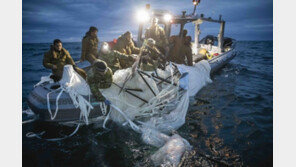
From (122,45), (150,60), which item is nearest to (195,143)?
(150,60)

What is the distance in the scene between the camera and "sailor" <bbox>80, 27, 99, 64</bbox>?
5.73 metres

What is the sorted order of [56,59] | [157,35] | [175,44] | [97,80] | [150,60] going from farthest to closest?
1. [157,35]
2. [175,44]
3. [150,60]
4. [56,59]
5. [97,80]

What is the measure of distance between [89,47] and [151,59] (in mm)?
2216

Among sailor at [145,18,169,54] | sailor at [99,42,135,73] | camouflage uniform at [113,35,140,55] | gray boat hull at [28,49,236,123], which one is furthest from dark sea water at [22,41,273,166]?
sailor at [145,18,169,54]

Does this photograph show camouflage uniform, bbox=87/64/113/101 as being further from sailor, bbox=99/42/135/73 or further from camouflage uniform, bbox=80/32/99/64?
camouflage uniform, bbox=80/32/99/64

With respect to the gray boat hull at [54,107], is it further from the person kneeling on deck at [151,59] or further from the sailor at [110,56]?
the person kneeling on deck at [151,59]

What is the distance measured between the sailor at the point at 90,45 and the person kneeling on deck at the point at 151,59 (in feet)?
5.98

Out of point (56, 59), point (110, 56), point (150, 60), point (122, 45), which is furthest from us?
point (122, 45)

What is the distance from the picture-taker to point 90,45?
227 inches

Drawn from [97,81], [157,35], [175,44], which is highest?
[157,35]

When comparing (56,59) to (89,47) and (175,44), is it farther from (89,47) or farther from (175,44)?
(175,44)

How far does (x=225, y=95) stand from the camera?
853cm

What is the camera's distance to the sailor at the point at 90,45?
226 inches

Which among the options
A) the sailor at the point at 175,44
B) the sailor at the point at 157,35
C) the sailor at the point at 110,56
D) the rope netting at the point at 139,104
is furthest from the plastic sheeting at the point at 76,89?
the sailor at the point at 175,44
